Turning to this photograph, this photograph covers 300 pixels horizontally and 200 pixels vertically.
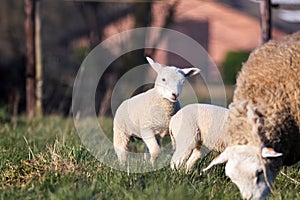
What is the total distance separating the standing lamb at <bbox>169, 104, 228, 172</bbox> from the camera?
612 cm

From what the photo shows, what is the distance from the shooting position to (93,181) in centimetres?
488

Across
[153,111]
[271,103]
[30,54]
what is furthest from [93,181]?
[30,54]

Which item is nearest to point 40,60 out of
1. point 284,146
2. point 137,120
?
point 137,120

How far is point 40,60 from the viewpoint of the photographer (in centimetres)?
1237

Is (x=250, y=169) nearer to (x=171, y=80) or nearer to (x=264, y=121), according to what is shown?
(x=264, y=121)

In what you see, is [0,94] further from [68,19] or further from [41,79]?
[68,19]

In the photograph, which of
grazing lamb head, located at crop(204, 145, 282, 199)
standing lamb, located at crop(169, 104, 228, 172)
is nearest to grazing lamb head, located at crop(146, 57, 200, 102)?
standing lamb, located at crop(169, 104, 228, 172)

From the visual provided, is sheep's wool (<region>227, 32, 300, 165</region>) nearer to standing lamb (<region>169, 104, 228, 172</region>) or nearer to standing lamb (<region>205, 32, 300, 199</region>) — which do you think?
standing lamb (<region>205, 32, 300, 199</region>)

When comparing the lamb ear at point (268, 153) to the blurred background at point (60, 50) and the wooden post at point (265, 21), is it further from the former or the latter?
→ the wooden post at point (265, 21)

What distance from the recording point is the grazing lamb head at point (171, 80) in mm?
6301

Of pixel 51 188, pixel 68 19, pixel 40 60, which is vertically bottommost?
pixel 68 19

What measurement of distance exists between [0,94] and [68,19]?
38.1 feet

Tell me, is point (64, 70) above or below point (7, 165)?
below

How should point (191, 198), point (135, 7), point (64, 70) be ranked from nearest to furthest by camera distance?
point (191, 198) < point (135, 7) < point (64, 70)
